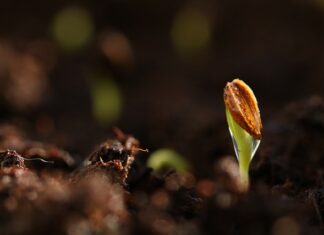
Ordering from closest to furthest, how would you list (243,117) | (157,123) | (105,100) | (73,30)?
(243,117)
(157,123)
(105,100)
(73,30)

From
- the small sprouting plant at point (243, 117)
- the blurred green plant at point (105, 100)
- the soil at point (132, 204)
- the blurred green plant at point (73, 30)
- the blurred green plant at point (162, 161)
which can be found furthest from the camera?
the blurred green plant at point (73, 30)

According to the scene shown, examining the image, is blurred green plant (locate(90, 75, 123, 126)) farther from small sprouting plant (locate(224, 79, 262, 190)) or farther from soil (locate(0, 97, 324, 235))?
small sprouting plant (locate(224, 79, 262, 190))

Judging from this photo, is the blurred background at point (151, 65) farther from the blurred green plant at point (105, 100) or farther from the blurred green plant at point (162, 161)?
the blurred green plant at point (162, 161)

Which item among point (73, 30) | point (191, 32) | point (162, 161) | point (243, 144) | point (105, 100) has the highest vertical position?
point (73, 30)

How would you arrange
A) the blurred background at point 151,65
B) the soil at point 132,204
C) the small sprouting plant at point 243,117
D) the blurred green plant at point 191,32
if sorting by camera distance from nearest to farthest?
the soil at point 132,204
the small sprouting plant at point 243,117
the blurred background at point 151,65
the blurred green plant at point 191,32

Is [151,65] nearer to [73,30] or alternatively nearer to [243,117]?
[73,30]

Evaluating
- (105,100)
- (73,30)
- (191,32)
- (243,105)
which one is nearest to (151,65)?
(191,32)

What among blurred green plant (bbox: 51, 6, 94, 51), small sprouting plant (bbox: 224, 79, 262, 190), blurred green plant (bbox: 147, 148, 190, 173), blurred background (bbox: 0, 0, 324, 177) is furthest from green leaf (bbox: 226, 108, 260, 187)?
blurred green plant (bbox: 51, 6, 94, 51)

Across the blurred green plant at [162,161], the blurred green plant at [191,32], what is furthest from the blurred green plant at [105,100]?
the blurred green plant at [162,161]
